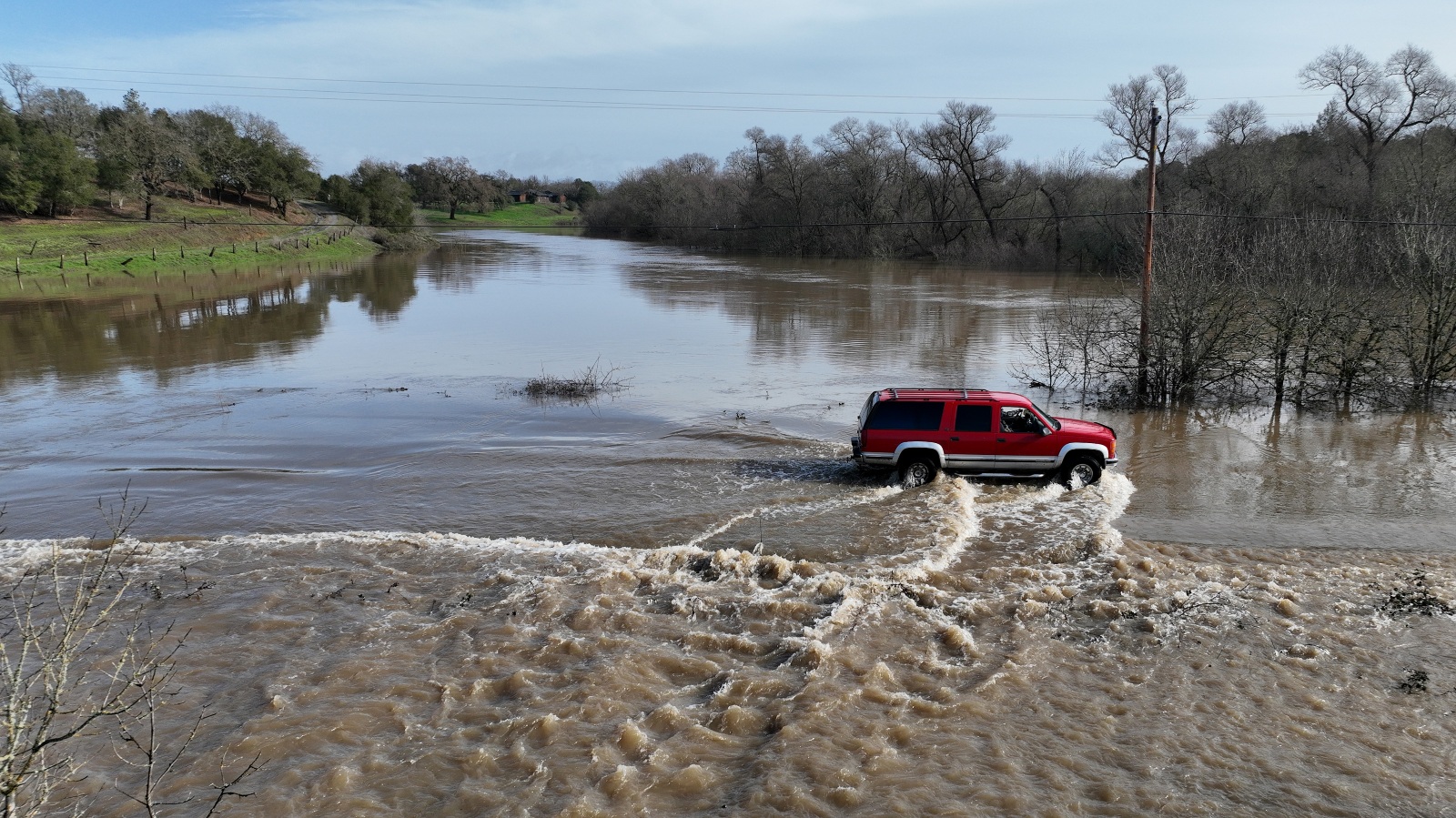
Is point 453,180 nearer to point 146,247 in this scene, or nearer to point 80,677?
point 146,247

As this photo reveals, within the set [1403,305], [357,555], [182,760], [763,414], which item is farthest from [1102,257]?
[182,760]

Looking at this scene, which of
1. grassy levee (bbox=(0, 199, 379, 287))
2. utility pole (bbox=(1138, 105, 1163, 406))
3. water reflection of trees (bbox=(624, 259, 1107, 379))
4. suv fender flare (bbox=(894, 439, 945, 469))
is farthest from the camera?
grassy levee (bbox=(0, 199, 379, 287))

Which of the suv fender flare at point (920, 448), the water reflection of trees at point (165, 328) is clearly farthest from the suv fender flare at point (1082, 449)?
the water reflection of trees at point (165, 328)

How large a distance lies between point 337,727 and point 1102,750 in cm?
702

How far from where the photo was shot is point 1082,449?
15.8 meters

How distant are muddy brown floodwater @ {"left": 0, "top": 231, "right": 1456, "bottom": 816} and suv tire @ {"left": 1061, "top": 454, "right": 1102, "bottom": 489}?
0.25 m

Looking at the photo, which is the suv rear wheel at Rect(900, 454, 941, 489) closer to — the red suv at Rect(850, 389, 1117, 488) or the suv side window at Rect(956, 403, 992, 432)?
the red suv at Rect(850, 389, 1117, 488)

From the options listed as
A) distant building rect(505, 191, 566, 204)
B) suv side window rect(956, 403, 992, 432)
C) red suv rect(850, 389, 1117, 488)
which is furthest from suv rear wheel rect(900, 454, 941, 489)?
distant building rect(505, 191, 566, 204)

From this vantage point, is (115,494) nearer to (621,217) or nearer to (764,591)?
(764,591)

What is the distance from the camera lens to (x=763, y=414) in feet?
71.8

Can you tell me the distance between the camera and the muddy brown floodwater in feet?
26.7

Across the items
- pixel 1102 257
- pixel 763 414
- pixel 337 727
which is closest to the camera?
pixel 337 727

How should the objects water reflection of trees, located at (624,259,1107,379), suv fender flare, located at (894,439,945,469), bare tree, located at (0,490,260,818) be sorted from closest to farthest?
bare tree, located at (0,490,260,818) → suv fender flare, located at (894,439,945,469) → water reflection of trees, located at (624,259,1107,379)

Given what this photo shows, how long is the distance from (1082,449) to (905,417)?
302 cm
